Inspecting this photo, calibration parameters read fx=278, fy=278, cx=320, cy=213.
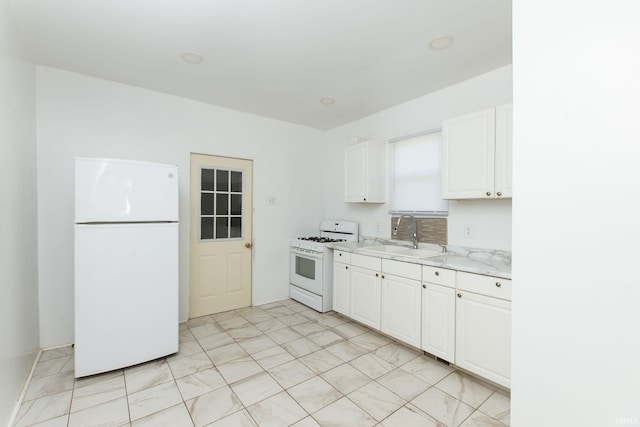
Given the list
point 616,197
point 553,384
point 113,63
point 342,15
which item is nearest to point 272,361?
point 553,384

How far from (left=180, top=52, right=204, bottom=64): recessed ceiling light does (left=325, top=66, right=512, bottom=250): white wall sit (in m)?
2.11

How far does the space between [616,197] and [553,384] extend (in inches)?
22.0

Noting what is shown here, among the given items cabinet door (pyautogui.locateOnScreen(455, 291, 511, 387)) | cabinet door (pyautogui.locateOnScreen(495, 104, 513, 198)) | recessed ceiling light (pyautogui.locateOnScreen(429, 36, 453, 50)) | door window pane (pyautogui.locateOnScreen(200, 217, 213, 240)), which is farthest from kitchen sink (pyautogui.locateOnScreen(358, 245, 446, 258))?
door window pane (pyautogui.locateOnScreen(200, 217, 213, 240))

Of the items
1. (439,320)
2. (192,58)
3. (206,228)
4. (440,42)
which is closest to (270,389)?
(439,320)

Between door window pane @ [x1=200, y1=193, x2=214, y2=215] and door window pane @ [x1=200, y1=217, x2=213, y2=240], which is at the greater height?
door window pane @ [x1=200, y1=193, x2=214, y2=215]

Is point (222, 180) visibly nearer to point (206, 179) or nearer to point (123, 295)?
point (206, 179)

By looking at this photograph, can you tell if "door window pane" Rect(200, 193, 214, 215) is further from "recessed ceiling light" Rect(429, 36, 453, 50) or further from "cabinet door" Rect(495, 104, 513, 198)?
"cabinet door" Rect(495, 104, 513, 198)

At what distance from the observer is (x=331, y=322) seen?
3.33 meters

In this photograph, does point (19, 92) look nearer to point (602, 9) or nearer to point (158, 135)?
point (158, 135)

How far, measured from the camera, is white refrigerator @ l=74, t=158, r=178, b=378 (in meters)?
2.15

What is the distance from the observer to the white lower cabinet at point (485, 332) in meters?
1.97

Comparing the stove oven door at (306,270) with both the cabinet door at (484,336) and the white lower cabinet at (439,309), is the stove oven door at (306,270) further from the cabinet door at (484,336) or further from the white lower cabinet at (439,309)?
the cabinet door at (484,336)

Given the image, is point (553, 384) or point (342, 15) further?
point (342, 15)

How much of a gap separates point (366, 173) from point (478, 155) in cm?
139
